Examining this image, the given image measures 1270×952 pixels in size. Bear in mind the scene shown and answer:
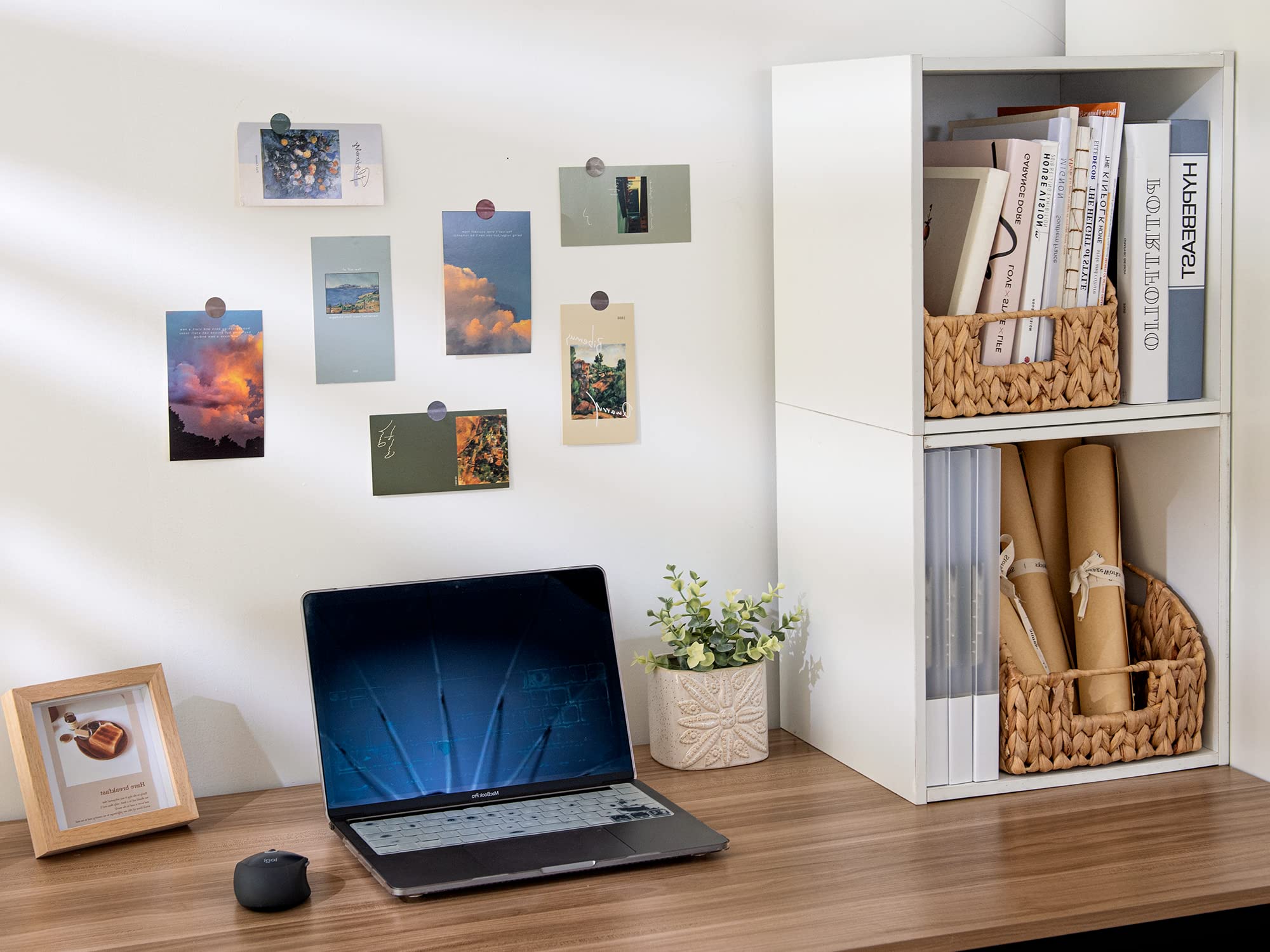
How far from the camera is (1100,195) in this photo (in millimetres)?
1340

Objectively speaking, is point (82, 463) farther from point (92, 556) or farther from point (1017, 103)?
point (1017, 103)

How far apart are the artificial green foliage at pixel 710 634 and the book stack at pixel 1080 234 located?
395 millimetres

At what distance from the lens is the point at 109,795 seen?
4.22 ft

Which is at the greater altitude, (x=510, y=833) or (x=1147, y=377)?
(x=1147, y=377)

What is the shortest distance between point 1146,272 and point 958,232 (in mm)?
208

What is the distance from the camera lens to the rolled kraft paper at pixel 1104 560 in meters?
1.43

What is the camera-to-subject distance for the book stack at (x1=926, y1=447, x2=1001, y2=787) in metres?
1.32

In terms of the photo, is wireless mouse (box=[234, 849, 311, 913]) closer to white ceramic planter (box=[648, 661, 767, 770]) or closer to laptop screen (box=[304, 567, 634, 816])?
laptop screen (box=[304, 567, 634, 816])

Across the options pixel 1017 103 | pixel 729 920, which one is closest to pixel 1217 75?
pixel 1017 103

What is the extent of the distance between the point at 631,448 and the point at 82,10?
745mm

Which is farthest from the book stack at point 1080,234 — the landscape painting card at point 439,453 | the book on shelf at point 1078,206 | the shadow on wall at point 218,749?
the shadow on wall at point 218,749

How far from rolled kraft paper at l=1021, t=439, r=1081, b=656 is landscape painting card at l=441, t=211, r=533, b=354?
62 centimetres

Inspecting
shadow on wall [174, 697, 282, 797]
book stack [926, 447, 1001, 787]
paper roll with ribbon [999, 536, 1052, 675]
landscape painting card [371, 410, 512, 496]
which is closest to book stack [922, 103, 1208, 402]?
book stack [926, 447, 1001, 787]

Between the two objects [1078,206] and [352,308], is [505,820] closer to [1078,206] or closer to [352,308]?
[352,308]
